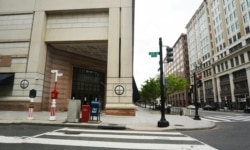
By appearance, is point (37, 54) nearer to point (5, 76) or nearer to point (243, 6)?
point (5, 76)

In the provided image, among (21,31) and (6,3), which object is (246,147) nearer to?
(21,31)

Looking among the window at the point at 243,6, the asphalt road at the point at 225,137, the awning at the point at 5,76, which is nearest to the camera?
→ the asphalt road at the point at 225,137

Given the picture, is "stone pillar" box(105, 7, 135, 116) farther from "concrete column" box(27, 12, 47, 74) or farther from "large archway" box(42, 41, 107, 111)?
"concrete column" box(27, 12, 47, 74)

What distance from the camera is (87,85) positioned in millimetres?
26812

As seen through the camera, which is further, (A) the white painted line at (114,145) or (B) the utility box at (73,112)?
(B) the utility box at (73,112)

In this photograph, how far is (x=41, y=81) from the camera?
20141 mm

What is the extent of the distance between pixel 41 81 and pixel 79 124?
1179 centimetres

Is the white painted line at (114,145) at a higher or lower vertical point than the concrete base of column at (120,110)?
lower

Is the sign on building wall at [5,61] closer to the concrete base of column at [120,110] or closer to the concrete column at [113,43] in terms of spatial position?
the concrete column at [113,43]

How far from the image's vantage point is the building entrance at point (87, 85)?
83.5ft

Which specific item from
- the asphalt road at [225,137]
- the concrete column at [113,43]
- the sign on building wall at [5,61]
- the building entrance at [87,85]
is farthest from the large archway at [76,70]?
the asphalt road at [225,137]

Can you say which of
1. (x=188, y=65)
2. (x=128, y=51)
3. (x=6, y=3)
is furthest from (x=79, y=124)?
(x=188, y=65)

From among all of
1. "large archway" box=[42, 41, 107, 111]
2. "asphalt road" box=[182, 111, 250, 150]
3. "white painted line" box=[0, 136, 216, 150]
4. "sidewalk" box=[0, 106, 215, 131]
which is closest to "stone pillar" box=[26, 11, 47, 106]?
"large archway" box=[42, 41, 107, 111]

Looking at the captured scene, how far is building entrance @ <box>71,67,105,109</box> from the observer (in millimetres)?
25453
